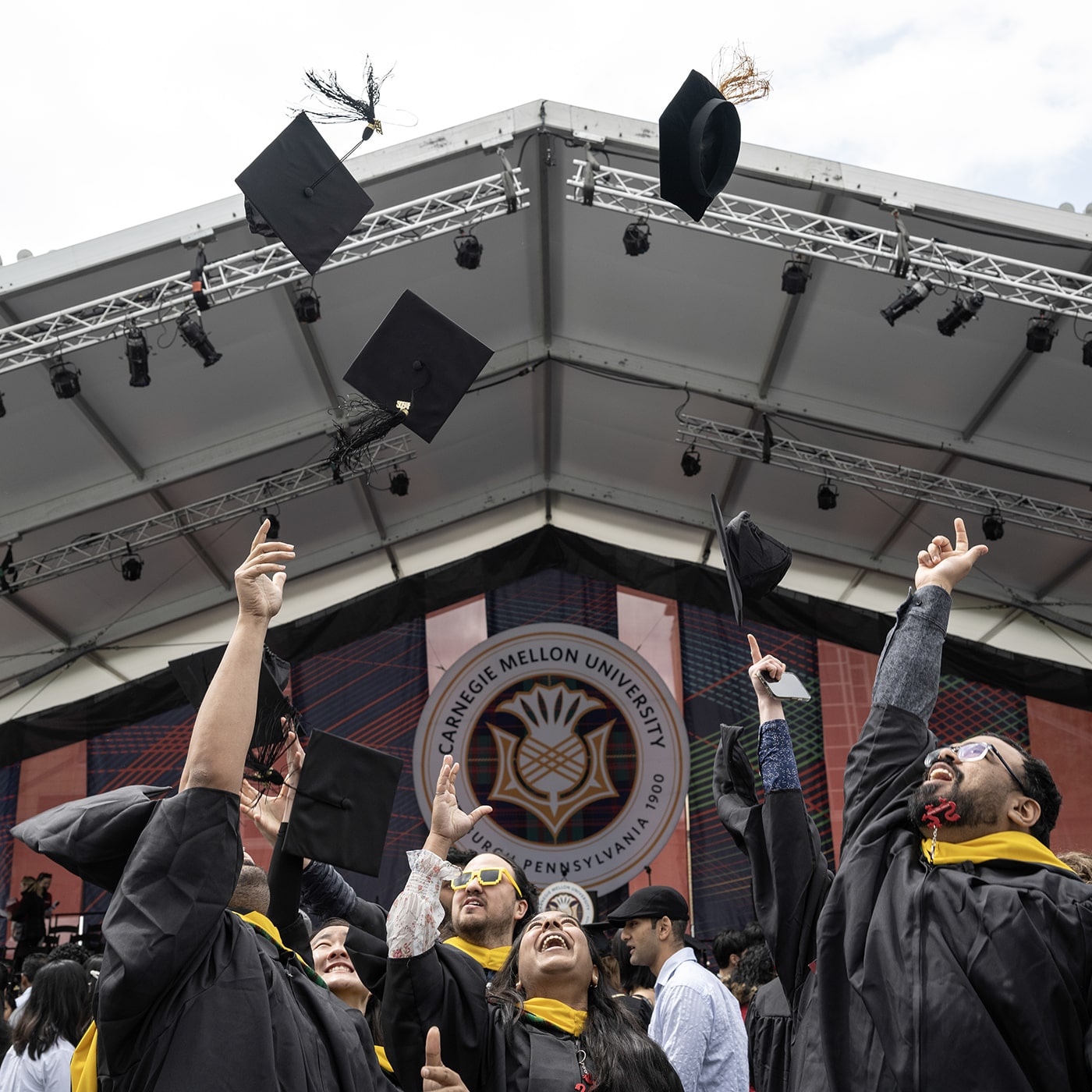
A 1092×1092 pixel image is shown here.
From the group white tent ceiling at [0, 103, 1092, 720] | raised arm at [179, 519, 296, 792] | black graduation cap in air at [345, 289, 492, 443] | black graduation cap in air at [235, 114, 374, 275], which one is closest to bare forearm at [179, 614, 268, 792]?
raised arm at [179, 519, 296, 792]

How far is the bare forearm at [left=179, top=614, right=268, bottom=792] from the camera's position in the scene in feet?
5.00

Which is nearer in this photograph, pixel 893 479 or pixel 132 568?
pixel 893 479

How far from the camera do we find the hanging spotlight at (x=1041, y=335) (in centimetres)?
656

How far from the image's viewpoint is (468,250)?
670 cm

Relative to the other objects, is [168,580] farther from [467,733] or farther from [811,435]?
[811,435]

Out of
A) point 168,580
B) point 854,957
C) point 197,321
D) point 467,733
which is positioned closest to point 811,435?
point 467,733

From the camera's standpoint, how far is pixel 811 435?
28.6 feet

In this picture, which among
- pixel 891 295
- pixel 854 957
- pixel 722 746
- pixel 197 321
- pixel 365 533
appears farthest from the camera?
pixel 365 533

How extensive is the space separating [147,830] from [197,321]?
5.48 m

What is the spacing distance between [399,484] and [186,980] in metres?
7.38

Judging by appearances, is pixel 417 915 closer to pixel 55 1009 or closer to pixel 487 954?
pixel 487 954

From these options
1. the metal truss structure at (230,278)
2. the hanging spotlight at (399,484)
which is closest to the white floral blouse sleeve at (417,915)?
the metal truss structure at (230,278)

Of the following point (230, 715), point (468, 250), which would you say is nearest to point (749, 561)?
point (230, 715)

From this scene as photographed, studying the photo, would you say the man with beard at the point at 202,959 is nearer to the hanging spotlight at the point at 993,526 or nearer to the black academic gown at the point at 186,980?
the black academic gown at the point at 186,980
